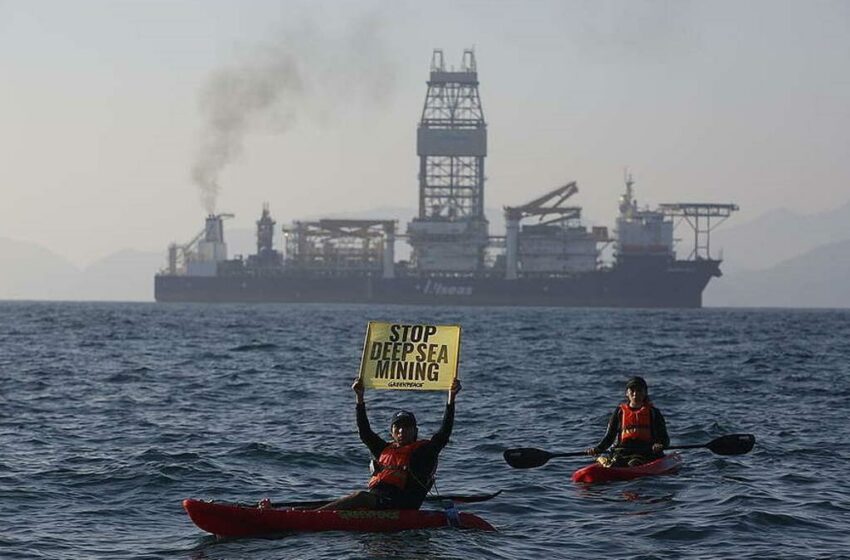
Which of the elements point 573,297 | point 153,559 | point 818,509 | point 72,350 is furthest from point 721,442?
point 573,297

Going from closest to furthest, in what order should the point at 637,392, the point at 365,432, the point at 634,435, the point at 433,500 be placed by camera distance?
1. the point at 365,432
2. the point at 433,500
3. the point at 637,392
4. the point at 634,435

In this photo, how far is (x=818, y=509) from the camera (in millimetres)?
17469

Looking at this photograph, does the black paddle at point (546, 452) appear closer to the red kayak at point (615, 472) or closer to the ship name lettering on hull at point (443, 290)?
the red kayak at point (615, 472)

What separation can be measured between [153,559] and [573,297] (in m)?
162

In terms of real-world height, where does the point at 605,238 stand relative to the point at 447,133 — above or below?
below

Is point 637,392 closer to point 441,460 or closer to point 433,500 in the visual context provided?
point 433,500

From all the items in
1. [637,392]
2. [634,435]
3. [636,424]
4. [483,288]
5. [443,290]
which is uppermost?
[483,288]

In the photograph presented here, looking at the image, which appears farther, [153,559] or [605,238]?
[605,238]

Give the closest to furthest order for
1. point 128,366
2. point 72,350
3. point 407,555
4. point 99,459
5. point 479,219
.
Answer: point 407,555 → point 99,459 → point 128,366 → point 72,350 → point 479,219

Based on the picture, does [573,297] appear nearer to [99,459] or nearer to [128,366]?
[128,366]

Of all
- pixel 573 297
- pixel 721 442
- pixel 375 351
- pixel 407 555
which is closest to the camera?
pixel 407 555

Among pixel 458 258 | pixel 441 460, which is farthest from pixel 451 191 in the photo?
pixel 441 460

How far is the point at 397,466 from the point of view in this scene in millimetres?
15117

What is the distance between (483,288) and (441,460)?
155915mm
